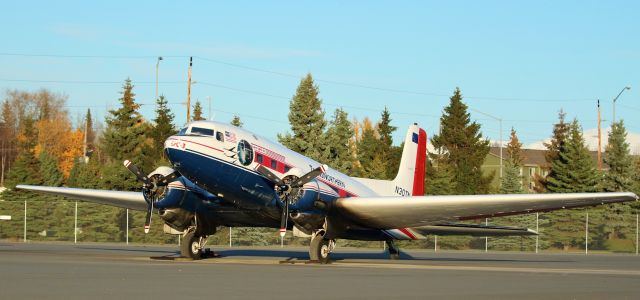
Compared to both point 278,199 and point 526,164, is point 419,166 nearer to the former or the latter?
point 278,199

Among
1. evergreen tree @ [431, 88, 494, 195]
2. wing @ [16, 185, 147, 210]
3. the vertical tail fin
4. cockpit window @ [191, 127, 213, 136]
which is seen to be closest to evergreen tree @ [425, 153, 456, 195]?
evergreen tree @ [431, 88, 494, 195]

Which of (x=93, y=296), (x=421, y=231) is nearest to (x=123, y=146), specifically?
(x=421, y=231)

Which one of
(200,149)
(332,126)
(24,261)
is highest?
(332,126)

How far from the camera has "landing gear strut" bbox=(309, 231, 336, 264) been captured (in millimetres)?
29422

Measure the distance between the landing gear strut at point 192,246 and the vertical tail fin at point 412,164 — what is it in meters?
9.27

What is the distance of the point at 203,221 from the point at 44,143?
10890 cm

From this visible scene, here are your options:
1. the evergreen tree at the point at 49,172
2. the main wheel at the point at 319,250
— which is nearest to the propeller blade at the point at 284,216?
the main wheel at the point at 319,250

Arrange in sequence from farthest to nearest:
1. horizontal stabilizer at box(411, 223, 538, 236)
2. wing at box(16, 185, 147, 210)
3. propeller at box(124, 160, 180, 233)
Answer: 1. wing at box(16, 185, 147, 210)
2. horizontal stabilizer at box(411, 223, 538, 236)
3. propeller at box(124, 160, 180, 233)

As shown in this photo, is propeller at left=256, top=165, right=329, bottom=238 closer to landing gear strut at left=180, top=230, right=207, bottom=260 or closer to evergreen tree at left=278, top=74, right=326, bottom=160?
landing gear strut at left=180, top=230, right=207, bottom=260

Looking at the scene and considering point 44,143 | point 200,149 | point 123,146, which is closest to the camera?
point 200,149

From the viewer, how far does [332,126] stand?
7131cm

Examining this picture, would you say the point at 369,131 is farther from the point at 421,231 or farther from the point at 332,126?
the point at 421,231

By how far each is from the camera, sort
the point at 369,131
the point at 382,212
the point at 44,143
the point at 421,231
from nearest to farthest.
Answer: the point at 382,212
the point at 421,231
the point at 369,131
the point at 44,143

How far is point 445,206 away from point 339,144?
43.0 metres
